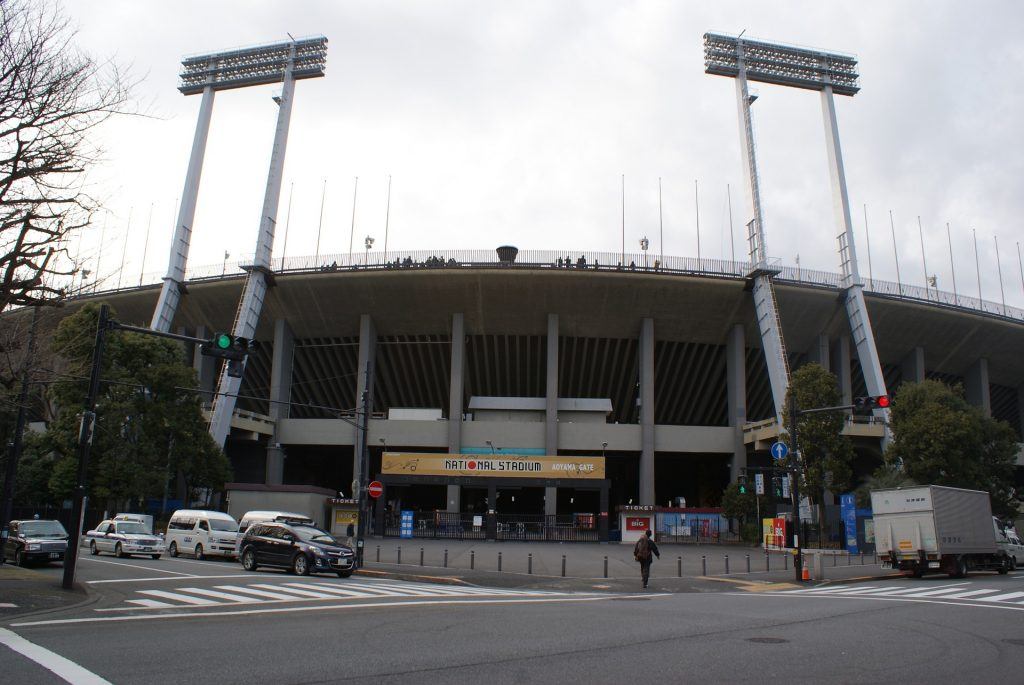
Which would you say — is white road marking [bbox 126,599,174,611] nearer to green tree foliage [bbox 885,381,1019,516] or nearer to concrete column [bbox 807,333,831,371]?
green tree foliage [bbox 885,381,1019,516]

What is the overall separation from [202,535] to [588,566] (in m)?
14.6

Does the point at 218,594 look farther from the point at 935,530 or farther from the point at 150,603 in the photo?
the point at 935,530

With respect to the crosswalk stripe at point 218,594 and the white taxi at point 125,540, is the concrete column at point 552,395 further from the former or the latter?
the crosswalk stripe at point 218,594

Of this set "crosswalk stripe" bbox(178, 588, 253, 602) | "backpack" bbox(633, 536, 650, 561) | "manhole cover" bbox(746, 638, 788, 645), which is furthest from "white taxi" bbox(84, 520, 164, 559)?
"manhole cover" bbox(746, 638, 788, 645)

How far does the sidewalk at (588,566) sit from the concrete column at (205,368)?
75.7ft

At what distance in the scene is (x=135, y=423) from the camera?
38.3 metres

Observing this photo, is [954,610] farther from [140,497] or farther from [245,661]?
[140,497]

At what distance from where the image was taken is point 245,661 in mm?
8625

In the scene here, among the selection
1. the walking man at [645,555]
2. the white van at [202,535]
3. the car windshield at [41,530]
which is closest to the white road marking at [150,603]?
the car windshield at [41,530]

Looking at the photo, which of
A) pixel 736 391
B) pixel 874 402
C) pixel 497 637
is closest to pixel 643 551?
pixel 874 402

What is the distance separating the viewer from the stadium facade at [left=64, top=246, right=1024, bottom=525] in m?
50.2

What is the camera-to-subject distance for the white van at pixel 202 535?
28.1 meters

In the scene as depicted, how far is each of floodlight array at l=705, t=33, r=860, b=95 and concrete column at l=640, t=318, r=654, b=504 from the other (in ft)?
64.9

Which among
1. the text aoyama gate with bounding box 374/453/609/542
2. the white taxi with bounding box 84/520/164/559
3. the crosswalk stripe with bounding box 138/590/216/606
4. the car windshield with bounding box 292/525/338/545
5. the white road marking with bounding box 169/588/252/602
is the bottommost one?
the crosswalk stripe with bounding box 138/590/216/606
